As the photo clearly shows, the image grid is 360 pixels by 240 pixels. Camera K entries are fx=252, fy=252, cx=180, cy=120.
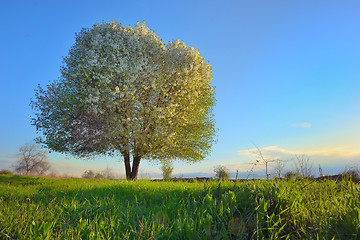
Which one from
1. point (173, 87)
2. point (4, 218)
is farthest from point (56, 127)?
point (4, 218)

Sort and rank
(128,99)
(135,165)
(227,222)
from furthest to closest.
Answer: (135,165) < (128,99) < (227,222)

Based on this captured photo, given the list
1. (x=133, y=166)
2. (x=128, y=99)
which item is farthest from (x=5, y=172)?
(x=128, y=99)

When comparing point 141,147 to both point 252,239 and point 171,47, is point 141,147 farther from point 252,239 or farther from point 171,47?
point 252,239

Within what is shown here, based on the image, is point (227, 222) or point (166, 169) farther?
point (166, 169)

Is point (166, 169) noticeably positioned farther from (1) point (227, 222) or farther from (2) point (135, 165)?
(1) point (227, 222)

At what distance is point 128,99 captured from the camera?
16.6 m

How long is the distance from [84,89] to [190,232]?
47.4ft

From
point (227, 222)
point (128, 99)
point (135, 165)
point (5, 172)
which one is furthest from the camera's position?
point (5, 172)

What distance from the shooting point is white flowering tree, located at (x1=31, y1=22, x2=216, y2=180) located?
652 inches

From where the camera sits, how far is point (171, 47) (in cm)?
1930

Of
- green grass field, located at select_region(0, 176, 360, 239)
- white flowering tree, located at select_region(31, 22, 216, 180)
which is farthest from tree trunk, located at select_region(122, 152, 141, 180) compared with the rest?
green grass field, located at select_region(0, 176, 360, 239)

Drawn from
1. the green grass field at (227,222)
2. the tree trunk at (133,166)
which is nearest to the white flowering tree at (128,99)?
the tree trunk at (133,166)

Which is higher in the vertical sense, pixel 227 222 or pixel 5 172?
pixel 5 172

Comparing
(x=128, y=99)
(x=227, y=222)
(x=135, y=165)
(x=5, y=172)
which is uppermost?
(x=128, y=99)
